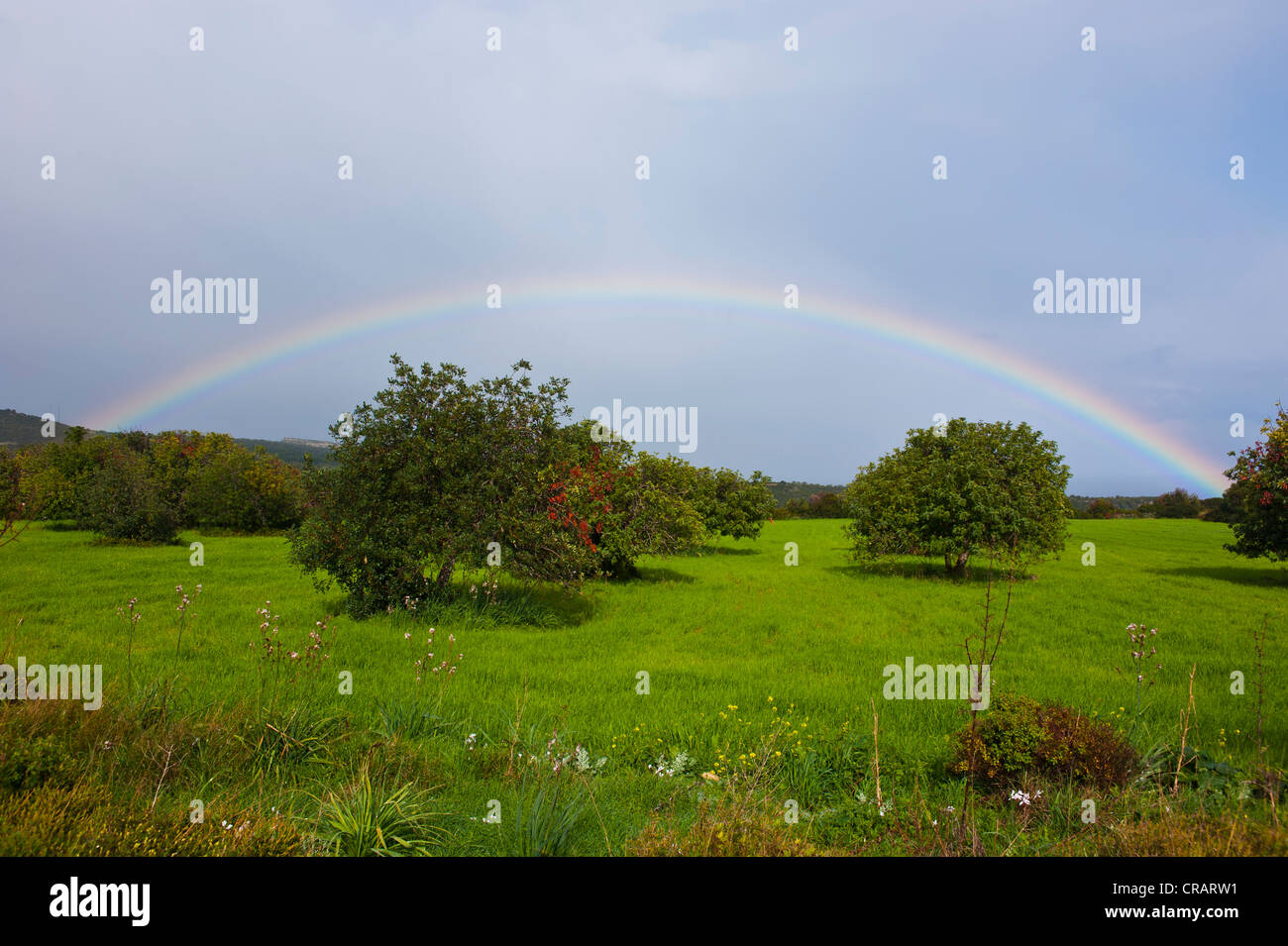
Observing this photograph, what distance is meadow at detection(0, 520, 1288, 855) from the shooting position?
172 inches

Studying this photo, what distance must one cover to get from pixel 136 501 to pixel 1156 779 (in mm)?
42294

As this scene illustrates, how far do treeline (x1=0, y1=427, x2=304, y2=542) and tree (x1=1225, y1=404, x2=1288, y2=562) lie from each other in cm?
4448

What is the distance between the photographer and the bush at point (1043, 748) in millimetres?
5691

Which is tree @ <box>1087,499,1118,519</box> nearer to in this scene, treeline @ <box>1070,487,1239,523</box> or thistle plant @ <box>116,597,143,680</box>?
treeline @ <box>1070,487,1239,523</box>

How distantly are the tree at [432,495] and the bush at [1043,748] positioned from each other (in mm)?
10235

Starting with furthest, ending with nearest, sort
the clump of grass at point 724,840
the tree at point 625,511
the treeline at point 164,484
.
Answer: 1. the treeline at point 164,484
2. the tree at point 625,511
3. the clump of grass at point 724,840

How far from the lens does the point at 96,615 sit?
47.5 feet

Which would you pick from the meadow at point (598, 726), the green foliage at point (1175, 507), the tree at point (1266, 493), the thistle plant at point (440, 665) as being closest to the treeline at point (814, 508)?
the green foliage at point (1175, 507)

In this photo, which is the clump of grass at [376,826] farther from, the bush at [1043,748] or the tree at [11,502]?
the bush at [1043,748]

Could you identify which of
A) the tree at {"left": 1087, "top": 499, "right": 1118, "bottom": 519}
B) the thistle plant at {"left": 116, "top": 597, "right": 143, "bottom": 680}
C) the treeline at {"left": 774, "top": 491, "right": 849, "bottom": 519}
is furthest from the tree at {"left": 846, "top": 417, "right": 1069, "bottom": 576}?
the tree at {"left": 1087, "top": 499, "right": 1118, "bottom": 519}

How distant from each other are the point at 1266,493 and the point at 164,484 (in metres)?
58.2

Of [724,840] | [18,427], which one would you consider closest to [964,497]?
[724,840]
